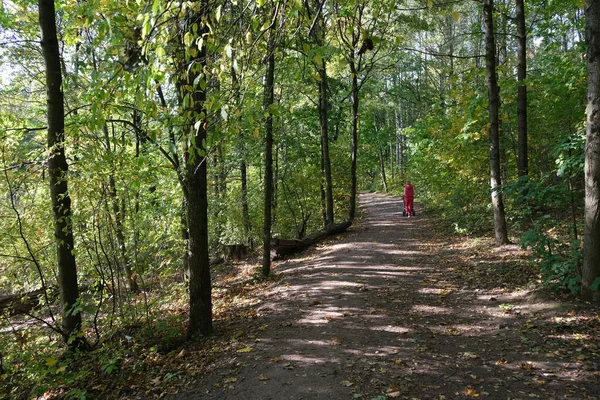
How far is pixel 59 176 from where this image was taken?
18.8ft

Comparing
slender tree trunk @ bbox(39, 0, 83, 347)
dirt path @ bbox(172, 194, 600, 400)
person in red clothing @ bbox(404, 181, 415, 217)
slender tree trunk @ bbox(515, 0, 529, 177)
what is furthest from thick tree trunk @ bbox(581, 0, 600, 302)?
person in red clothing @ bbox(404, 181, 415, 217)

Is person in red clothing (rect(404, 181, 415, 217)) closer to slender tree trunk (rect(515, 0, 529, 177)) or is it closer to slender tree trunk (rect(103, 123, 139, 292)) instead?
slender tree trunk (rect(515, 0, 529, 177))

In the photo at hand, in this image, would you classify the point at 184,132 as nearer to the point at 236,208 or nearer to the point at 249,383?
the point at 249,383

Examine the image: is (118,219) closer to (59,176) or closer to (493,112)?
(59,176)

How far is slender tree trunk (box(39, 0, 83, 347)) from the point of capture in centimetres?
565

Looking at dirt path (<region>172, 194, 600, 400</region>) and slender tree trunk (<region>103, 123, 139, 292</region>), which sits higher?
slender tree trunk (<region>103, 123, 139, 292</region>)

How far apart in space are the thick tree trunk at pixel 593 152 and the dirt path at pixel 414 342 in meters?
0.67

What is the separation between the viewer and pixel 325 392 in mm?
3873

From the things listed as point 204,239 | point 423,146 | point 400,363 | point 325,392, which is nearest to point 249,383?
point 325,392

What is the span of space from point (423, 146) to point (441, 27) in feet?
56.3

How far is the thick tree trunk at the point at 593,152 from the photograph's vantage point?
4.69 meters

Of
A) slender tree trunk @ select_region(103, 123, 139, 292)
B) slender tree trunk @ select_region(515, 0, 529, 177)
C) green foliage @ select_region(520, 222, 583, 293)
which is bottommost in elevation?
green foliage @ select_region(520, 222, 583, 293)

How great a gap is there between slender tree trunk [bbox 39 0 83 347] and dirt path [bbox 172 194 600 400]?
9.20ft

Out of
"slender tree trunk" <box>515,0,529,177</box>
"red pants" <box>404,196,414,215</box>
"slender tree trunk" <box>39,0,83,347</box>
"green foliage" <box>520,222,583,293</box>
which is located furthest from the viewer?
"red pants" <box>404,196,414,215</box>
